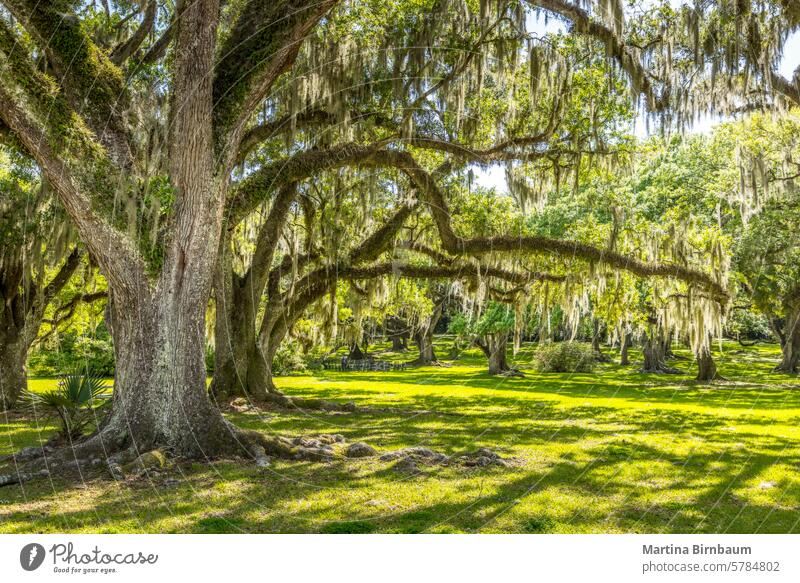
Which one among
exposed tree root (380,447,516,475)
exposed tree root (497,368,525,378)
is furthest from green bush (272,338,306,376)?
exposed tree root (380,447,516,475)

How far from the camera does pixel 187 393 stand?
8.38m

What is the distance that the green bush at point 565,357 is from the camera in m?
32.0

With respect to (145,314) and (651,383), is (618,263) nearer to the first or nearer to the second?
(145,314)

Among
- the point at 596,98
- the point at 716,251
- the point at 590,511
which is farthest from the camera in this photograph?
the point at 716,251

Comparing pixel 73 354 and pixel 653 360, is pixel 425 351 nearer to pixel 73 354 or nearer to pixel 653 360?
pixel 653 360

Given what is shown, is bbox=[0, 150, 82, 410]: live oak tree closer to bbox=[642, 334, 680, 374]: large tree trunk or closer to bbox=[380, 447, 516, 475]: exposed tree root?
bbox=[380, 447, 516, 475]: exposed tree root

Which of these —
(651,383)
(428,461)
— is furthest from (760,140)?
(428,461)

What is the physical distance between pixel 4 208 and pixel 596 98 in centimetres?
1314

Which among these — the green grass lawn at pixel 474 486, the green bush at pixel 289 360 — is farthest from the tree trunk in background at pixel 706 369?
the green bush at pixel 289 360

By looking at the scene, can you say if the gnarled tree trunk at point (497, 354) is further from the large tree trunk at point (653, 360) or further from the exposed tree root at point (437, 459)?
the exposed tree root at point (437, 459)

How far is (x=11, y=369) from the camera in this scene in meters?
16.4
